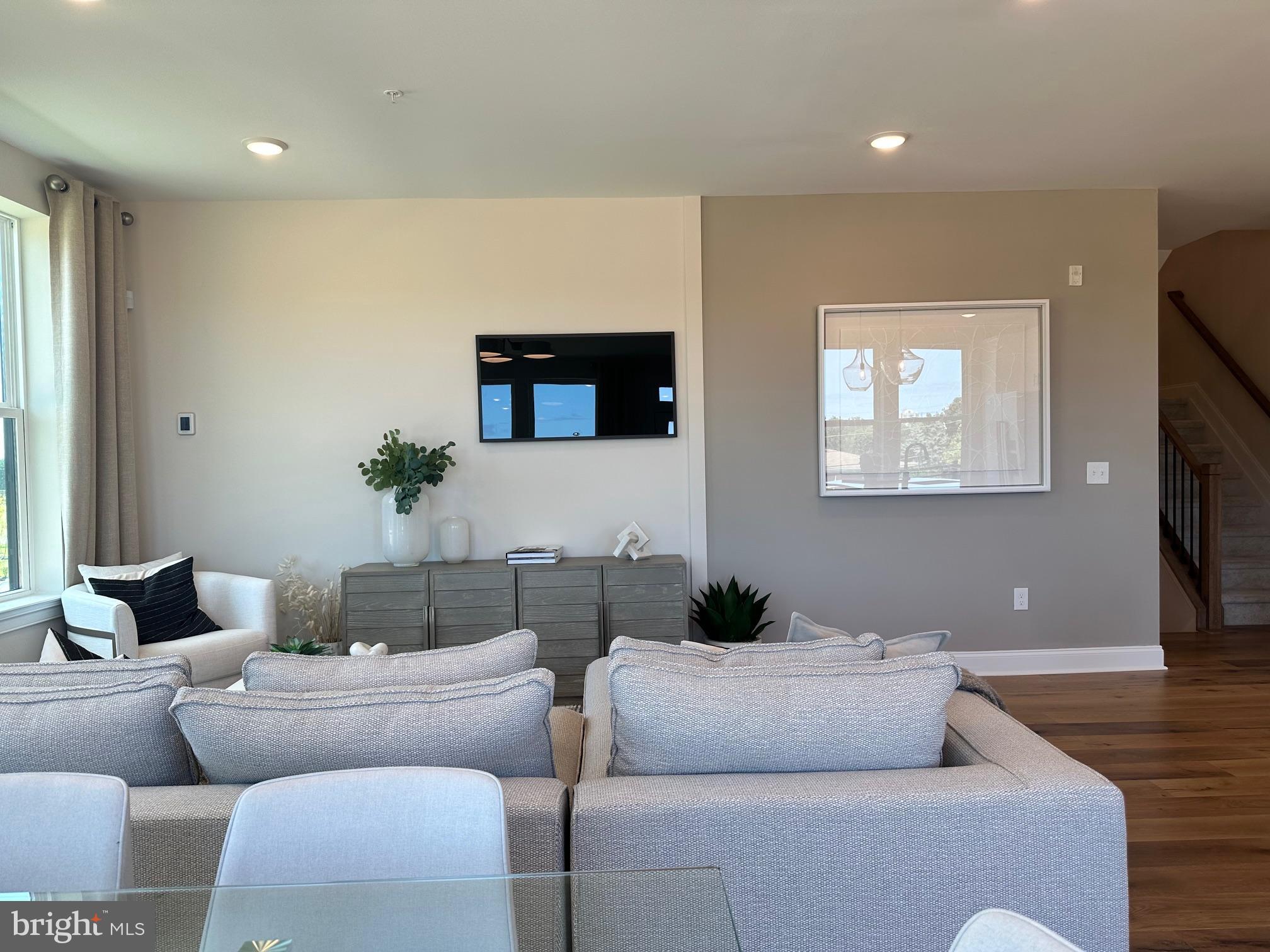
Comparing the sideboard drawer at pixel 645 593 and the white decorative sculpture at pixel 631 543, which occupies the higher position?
the white decorative sculpture at pixel 631 543

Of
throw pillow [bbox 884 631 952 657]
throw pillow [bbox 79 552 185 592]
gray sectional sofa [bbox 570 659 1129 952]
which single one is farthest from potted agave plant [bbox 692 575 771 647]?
gray sectional sofa [bbox 570 659 1129 952]

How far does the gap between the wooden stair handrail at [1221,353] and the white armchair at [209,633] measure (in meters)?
6.61

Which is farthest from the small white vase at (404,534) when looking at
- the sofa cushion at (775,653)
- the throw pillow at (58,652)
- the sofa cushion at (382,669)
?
the sofa cushion at (775,653)

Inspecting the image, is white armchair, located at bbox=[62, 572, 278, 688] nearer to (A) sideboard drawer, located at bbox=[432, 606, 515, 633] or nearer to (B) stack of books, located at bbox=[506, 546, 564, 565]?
(A) sideboard drawer, located at bbox=[432, 606, 515, 633]

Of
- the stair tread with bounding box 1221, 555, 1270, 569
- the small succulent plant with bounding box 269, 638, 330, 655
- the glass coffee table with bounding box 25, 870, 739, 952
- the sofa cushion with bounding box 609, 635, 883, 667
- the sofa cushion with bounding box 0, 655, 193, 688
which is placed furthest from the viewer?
the stair tread with bounding box 1221, 555, 1270, 569

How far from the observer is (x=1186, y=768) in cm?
330

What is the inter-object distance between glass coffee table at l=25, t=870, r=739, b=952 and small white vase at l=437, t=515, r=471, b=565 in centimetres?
345

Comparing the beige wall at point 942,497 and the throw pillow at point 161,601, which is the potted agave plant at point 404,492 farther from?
the beige wall at point 942,497

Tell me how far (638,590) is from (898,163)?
2.43 m

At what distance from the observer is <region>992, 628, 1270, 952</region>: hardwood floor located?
88.8 inches

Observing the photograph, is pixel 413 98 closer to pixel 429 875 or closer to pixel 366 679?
pixel 366 679

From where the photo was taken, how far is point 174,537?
4.58 m

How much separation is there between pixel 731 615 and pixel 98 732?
3.23 metres

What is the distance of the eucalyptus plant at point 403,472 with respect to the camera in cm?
433
